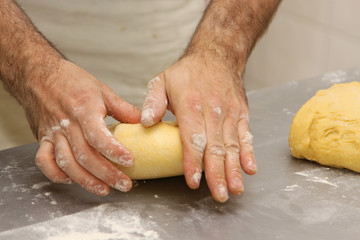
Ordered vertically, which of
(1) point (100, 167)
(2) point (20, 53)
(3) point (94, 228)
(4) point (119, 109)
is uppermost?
(2) point (20, 53)

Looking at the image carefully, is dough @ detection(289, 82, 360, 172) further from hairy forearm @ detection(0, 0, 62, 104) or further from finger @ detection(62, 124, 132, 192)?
hairy forearm @ detection(0, 0, 62, 104)

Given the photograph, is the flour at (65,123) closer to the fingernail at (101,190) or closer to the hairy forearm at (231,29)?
the fingernail at (101,190)

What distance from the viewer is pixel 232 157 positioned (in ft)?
3.62

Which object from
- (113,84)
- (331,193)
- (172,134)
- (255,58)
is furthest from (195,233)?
(255,58)

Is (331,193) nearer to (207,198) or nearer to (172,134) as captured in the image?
(207,198)

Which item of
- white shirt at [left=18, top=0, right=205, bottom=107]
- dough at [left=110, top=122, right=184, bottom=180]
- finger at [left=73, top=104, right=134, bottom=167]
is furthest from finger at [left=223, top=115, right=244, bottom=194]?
white shirt at [left=18, top=0, right=205, bottom=107]

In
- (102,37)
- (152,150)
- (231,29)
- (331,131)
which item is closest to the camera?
(152,150)

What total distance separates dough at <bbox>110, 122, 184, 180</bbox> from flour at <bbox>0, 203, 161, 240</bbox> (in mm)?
107

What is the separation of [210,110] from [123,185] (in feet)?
0.85

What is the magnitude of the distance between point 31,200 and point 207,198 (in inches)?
15.5

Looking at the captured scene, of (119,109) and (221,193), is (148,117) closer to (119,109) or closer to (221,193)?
(119,109)

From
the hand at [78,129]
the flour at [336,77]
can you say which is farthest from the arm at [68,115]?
the flour at [336,77]

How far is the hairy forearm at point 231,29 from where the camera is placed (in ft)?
4.45

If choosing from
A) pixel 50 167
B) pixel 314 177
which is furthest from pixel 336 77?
pixel 50 167
